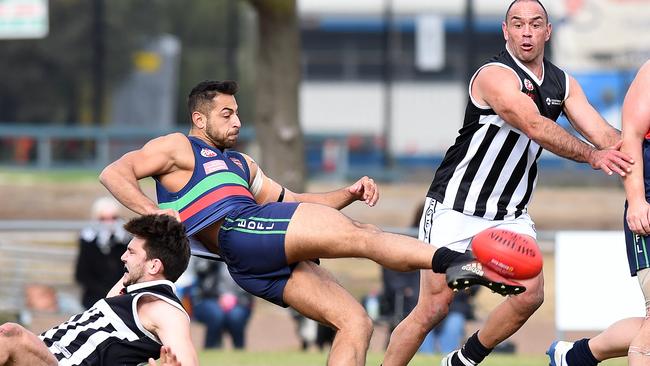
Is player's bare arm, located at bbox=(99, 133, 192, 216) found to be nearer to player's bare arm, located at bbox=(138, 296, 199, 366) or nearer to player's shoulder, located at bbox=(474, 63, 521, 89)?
player's bare arm, located at bbox=(138, 296, 199, 366)

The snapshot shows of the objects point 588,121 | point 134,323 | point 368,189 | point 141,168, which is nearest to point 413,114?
point 588,121

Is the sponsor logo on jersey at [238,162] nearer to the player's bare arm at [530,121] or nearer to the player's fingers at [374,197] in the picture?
the player's fingers at [374,197]

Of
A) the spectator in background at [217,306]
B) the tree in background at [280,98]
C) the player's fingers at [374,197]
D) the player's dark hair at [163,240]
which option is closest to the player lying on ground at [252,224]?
the player's fingers at [374,197]

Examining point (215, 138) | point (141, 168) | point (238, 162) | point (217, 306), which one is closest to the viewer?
point (141, 168)

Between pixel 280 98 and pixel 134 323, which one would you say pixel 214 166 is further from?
pixel 280 98

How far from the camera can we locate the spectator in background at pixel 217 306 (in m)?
12.5

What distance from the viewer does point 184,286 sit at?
41.5ft

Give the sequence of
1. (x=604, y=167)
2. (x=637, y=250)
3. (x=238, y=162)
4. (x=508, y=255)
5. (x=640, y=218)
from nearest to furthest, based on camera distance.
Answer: (x=508, y=255) < (x=640, y=218) < (x=637, y=250) < (x=604, y=167) < (x=238, y=162)

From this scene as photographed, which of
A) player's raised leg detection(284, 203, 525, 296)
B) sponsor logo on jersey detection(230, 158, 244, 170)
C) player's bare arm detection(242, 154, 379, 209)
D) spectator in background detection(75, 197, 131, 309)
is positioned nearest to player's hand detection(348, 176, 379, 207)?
player's bare arm detection(242, 154, 379, 209)

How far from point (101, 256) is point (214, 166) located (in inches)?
236

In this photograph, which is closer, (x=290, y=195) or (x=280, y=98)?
(x=290, y=195)

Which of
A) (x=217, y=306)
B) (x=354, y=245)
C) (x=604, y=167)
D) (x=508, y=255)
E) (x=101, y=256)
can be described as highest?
(x=604, y=167)

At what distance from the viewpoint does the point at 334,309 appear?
662 centimetres

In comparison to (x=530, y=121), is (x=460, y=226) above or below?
below
